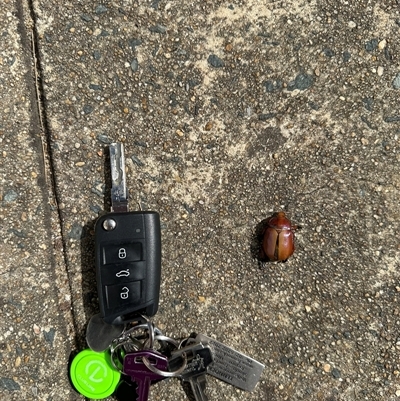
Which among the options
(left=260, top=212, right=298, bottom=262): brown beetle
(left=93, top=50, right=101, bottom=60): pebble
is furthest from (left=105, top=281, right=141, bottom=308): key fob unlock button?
(left=93, top=50, right=101, bottom=60): pebble

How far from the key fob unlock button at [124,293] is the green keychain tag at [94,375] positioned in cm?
31

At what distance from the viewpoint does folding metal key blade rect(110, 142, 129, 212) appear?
184 cm

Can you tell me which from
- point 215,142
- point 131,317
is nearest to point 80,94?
point 215,142

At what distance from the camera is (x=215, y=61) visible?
1.89 metres

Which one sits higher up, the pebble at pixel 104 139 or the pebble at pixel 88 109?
the pebble at pixel 88 109

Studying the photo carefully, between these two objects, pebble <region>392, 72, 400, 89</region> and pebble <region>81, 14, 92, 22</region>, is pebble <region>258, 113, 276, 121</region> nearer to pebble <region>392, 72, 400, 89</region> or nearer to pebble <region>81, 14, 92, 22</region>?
pebble <region>392, 72, 400, 89</region>

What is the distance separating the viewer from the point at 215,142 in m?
1.92

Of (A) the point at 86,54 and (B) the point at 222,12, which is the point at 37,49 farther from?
(B) the point at 222,12

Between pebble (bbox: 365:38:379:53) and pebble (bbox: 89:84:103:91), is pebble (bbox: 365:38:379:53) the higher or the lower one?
the higher one

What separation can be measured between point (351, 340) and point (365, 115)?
100 centimetres

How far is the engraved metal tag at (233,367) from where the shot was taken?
1976 mm

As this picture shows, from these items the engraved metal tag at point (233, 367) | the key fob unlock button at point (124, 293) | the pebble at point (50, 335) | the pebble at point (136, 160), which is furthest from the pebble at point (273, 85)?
the pebble at point (50, 335)

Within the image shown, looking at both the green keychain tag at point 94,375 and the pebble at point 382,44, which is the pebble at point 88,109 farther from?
the pebble at point 382,44

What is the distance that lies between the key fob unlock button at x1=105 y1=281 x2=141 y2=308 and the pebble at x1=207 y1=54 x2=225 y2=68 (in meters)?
0.98
